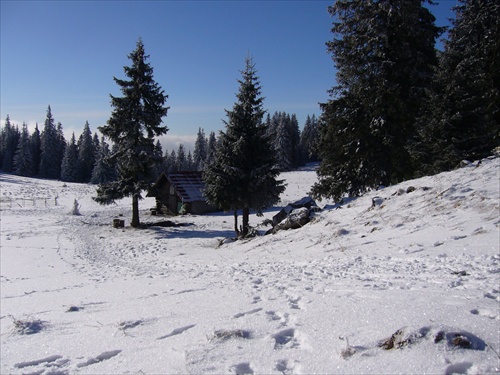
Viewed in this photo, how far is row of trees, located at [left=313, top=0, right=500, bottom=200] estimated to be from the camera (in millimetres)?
14508

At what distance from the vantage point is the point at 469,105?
57.1 ft

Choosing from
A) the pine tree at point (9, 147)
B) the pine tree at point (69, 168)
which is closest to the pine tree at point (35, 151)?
the pine tree at point (9, 147)

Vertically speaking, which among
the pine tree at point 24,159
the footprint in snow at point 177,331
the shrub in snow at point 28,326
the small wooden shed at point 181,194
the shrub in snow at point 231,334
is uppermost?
the pine tree at point 24,159

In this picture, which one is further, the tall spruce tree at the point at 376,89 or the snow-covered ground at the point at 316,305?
the tall spruce tree at the point at 376,89

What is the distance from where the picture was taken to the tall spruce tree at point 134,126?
25047mm

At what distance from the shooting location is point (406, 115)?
15.1 m

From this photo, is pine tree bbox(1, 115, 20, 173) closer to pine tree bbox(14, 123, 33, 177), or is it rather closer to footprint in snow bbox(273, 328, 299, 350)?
pine tree bbox(14, 123, 33, 177)

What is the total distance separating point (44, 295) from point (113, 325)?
4622 millimetres

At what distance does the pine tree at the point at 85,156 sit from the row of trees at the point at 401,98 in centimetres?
7857

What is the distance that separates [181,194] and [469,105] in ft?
89.7

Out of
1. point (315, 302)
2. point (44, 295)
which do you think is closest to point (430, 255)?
point (315, 302)

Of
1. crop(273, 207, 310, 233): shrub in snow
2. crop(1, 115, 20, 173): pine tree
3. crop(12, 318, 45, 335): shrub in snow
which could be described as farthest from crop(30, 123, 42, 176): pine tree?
crop(12, 318, 45, 335): shrub in snow

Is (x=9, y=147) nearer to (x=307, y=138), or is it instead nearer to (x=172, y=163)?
(x=172, y=163)

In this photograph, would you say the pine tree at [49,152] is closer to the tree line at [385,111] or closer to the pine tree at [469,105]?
the tree line at [385,111]
